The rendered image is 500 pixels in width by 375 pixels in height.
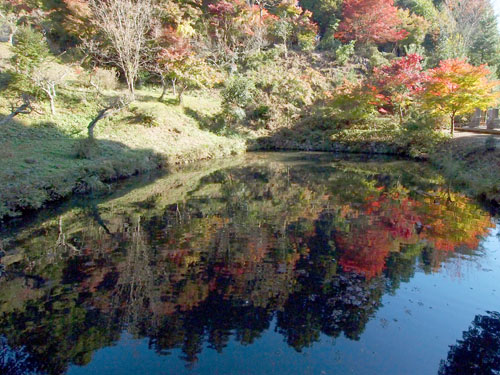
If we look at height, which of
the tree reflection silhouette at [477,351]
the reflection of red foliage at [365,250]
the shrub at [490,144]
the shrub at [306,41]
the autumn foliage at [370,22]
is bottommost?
the tree reflection silhouette at [477,351]

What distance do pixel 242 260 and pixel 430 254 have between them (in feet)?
12.1

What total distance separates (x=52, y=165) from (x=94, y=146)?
2.51 metres

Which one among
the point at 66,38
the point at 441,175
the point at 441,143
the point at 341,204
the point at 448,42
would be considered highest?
the point at 448,42

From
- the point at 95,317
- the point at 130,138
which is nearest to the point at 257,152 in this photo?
the point at 130,138

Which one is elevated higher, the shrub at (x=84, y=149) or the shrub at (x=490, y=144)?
the shrub at (x=490, y=144)

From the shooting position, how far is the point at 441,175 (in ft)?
49.2

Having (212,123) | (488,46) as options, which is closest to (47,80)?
(212,123)

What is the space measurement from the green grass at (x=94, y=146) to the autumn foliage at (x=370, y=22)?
15.4m

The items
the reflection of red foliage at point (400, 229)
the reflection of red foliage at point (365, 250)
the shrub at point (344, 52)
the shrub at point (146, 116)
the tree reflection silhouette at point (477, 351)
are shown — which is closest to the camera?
the tree reflection silhouette at point (477, 351)

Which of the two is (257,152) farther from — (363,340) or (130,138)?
(363,340)

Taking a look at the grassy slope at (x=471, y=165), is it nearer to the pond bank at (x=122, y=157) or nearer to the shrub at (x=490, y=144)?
the pond bank at (x=122, y=157)

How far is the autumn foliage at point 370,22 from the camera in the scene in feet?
97.8

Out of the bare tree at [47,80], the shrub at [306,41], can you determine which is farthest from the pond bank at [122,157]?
the shrub at [306,41]

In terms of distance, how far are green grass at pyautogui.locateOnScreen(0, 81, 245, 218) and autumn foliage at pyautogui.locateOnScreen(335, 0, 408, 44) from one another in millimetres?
15352
